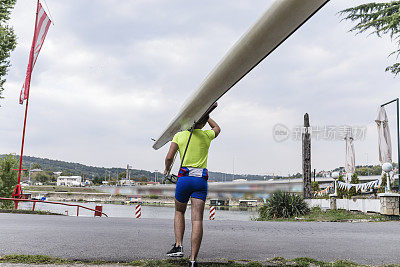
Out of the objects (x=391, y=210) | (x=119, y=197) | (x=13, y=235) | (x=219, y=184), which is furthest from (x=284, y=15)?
(x=119, y=197)

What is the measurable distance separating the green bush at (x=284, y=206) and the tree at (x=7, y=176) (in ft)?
46.3

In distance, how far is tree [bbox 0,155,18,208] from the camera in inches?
814

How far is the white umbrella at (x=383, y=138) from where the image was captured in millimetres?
15594

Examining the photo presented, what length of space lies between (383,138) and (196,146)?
13.9 metres

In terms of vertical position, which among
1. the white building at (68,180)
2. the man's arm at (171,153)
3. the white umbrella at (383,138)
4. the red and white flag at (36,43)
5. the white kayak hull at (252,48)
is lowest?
the white building at (68,180)

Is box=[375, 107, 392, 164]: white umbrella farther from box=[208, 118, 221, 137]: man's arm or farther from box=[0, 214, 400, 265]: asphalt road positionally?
box=[208, 118, 221, 137]: man's arm

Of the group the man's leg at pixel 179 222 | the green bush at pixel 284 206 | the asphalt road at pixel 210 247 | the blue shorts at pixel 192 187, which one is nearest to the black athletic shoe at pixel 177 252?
the man's leg at pixel 179 222

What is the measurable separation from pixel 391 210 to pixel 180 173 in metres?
11.4

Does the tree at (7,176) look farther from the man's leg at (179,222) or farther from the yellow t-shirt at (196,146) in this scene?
the yellow t-shirt at (196,146)

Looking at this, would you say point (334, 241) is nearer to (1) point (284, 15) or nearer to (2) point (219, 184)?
(1) point (284, 15)

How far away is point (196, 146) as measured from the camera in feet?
14.0

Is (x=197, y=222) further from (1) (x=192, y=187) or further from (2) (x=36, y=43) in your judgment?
(2) (x=36, y=43)

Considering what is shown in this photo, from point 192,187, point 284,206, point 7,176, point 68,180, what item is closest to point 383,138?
point 284,206

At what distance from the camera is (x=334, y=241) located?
21.5 ft
